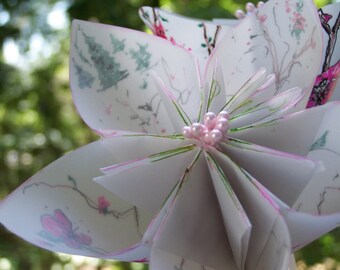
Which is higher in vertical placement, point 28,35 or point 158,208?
point 28,35

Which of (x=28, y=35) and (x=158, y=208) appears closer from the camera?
(x=158, y=208)

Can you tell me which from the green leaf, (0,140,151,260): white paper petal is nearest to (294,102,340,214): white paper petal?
the green leaf

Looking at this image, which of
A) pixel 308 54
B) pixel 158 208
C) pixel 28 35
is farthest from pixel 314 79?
pixel 28 35

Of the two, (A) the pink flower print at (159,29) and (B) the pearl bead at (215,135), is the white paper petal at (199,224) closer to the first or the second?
(B) the pearl bead at (215,135)

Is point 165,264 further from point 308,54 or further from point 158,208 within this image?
point 308,54

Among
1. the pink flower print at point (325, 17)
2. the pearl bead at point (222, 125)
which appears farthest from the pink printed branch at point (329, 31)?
the pearl bead at point (222, 125)

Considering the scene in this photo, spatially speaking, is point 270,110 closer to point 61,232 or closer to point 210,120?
point 210,120
